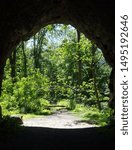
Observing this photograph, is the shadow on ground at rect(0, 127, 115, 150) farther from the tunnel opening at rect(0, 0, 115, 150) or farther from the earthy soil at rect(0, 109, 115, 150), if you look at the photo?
the tunnel opening at rect(0, 0, 115, 150)

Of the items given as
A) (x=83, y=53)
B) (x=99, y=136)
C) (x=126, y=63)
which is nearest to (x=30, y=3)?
(x=99, y=136)

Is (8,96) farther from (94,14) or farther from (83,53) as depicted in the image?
(94,14)

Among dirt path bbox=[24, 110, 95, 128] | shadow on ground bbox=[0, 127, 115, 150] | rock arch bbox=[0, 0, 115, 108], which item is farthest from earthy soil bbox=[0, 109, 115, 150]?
dirt path bbox=[24, 110, 95, 128]

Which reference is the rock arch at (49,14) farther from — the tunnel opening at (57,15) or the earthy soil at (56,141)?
the earthy soil at (56,141)

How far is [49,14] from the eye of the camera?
1606 centimetres

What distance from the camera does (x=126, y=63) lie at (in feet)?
24.3

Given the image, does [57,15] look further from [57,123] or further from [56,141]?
[56,141]

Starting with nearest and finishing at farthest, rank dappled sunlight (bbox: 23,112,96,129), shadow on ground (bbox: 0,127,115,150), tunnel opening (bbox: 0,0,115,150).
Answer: shadow on ground (bbox: 0,127,115,150) → tunnel opening (bbox: 0,0,115,150) → dappled sunlight (bbox: 23,112,96,129)

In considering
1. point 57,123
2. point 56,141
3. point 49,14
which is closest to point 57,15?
point 49,14

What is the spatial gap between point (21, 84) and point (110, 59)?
1093 centimetres

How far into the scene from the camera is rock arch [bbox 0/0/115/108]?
1416 centimetres

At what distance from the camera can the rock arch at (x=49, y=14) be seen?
14.2 metres

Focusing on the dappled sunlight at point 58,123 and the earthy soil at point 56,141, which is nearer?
the earthy soil at point 56,141

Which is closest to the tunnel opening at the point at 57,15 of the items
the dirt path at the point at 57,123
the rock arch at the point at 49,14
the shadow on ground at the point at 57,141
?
the rock arch at the point at 49,14
